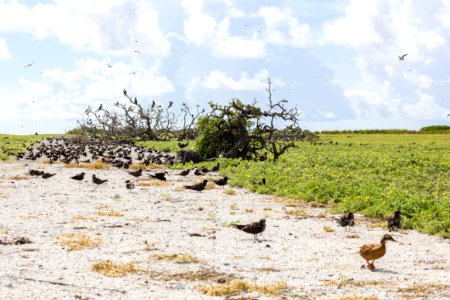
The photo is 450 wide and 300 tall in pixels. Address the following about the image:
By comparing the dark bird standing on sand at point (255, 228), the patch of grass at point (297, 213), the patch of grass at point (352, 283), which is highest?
the dark bird standing on sand at point (255, 228)

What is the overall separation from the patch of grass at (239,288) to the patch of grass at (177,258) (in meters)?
1.93

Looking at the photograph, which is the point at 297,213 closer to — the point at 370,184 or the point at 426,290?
the point at 370,184

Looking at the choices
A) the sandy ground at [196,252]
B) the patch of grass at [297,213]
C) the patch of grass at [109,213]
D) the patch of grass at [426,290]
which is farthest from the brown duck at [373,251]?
the patch of grass at [109,213]

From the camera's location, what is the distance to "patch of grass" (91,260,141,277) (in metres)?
10.6

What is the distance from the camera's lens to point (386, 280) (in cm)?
1071

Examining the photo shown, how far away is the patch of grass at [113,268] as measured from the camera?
10.6m

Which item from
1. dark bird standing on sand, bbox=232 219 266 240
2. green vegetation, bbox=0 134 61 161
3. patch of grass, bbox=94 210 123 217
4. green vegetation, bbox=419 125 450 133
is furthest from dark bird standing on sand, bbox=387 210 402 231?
green vegetation, bbox=419 125 450 133

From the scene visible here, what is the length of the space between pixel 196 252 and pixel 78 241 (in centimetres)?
276

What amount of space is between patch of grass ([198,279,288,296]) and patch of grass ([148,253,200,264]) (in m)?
1.93

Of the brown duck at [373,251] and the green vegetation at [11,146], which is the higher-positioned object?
the green vegetation at [11,146]

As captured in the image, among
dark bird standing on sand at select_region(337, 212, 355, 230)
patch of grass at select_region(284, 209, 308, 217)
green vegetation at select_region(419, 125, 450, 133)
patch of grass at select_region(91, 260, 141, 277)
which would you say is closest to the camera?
patch of grass at select_region(91, 260, 141, 277)

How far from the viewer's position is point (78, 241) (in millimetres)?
13391

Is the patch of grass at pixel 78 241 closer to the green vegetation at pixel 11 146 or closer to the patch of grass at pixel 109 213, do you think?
the patch of grass at pixel 109 213

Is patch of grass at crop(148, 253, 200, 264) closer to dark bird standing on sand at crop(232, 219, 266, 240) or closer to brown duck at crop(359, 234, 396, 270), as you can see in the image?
dark bird standing on sand at crop(232, 219, 266, 240)
